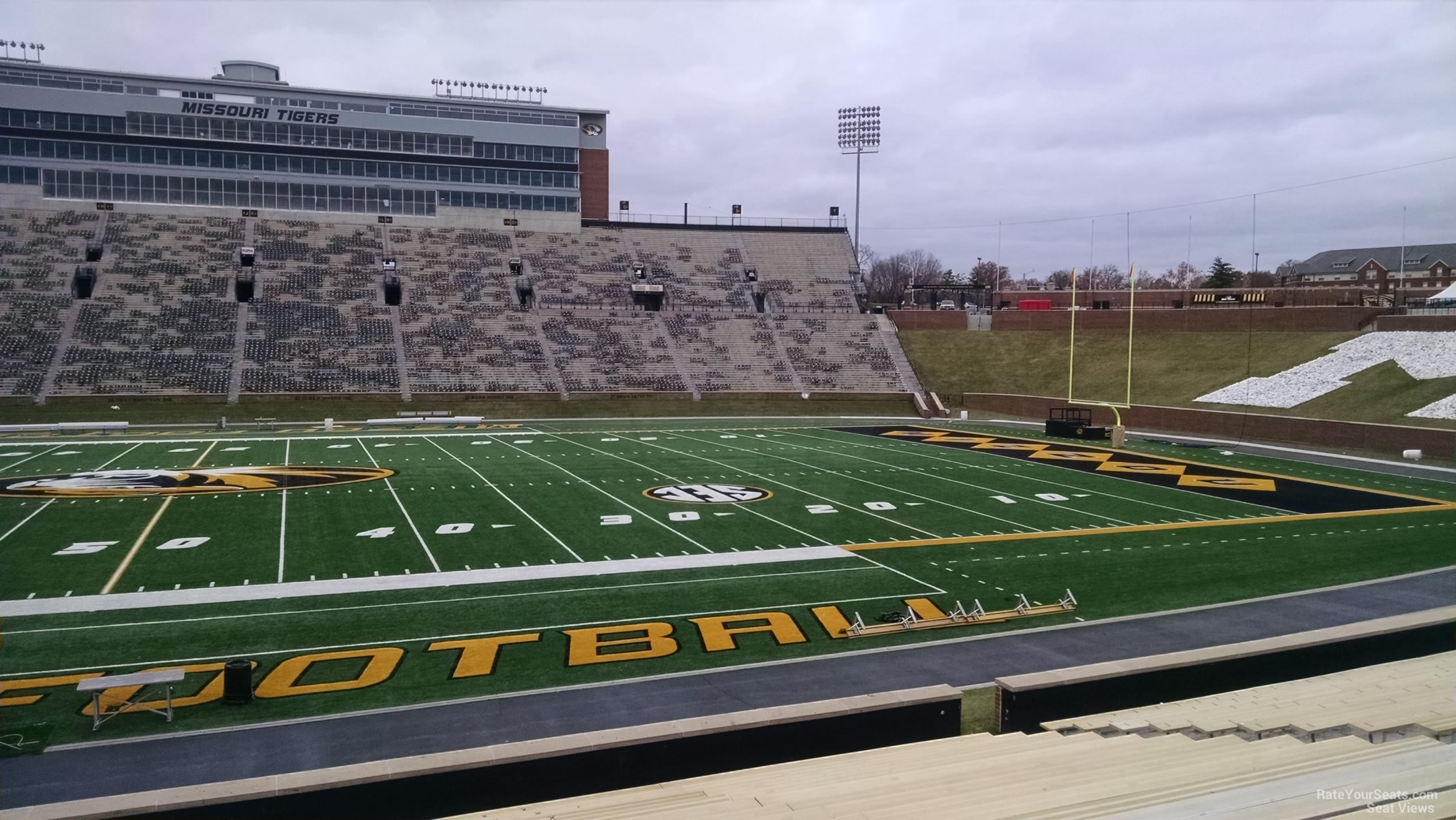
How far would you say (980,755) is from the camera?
6.72 m

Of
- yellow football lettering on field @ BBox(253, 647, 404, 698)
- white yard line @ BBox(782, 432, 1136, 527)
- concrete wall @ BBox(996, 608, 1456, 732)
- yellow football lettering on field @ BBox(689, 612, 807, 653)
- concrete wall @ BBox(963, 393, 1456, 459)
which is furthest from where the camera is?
concrete wall @ BBox(963, 393, 1456, 459)

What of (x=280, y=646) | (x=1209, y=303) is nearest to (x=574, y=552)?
(x=280, y=646)

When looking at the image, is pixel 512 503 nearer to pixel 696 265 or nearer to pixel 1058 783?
pixel 1058 783

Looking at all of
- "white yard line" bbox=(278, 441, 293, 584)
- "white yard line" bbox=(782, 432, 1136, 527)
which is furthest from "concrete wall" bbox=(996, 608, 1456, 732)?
"white yard line" bbox=(278, 441, 293, 584)

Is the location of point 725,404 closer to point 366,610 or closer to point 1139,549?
point 1139,549

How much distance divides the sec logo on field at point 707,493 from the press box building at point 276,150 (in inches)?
1690

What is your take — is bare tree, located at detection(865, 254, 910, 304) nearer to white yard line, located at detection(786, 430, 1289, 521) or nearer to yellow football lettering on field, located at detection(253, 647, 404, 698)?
white yard line, located at detection(786, 430, 1289, 521)

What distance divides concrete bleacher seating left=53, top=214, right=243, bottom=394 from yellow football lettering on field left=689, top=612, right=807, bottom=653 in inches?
1505

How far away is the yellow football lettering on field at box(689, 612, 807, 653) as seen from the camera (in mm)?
12430

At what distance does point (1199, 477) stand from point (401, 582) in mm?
21138

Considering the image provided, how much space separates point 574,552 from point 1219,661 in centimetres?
1092

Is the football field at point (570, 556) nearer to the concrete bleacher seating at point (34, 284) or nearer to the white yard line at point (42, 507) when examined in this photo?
the white yard line at point (42, 507)

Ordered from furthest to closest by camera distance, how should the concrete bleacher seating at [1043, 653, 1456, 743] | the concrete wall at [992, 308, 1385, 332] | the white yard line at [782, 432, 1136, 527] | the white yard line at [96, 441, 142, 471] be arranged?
the concrete wall at [992, 308, 1385, 332] → the white yard line at [96, 441, 142, 471] → the white yard line at [782, 432, 1136, 527] → the concrete bleacher seating at [1043, 653, 1456, 743]

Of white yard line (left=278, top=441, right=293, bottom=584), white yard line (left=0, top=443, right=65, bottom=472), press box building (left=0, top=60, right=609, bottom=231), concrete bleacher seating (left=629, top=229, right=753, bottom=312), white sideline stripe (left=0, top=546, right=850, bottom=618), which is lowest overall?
white sideline stripe (left=0, top=546, right=850, bottom=618)
